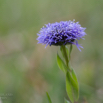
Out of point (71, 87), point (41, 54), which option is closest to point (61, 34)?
point (71, 87)

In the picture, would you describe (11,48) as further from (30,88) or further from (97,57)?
(97,57)

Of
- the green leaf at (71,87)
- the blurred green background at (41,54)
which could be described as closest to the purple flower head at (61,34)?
the green leaf at (71,87)

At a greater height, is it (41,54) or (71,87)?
(41,54)

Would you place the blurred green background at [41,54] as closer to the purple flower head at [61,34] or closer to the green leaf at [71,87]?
the green leaf at [71,87]

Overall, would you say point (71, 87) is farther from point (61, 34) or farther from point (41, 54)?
point (41, 54)

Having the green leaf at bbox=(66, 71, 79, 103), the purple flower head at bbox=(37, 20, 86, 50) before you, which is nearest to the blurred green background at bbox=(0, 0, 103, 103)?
the green leaf at bbox=(66, 71, 79, 103)

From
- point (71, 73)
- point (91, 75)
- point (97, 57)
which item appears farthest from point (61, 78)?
point (71, 73)

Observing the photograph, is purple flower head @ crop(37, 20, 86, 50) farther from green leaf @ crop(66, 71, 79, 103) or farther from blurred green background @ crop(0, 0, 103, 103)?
blurred green background @ crop(0, 0, 103, 103)
